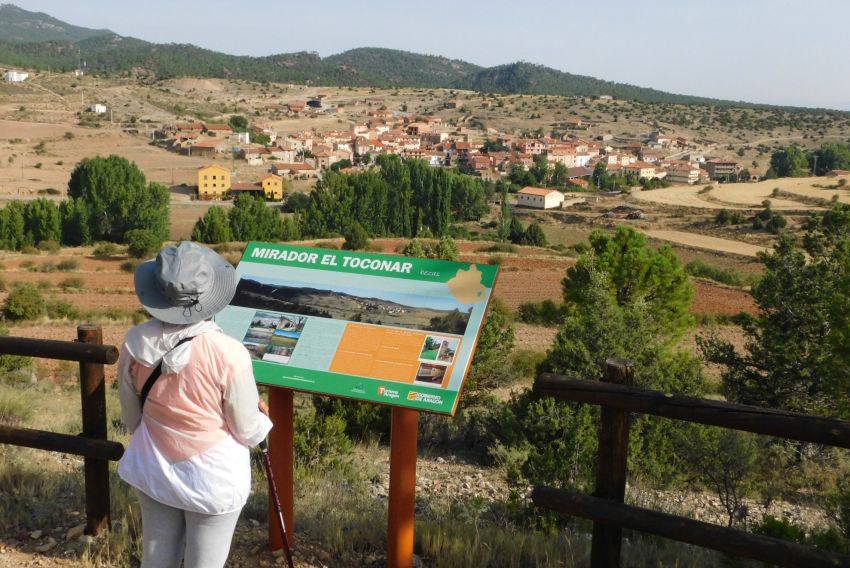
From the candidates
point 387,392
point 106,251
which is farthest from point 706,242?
point 387,392

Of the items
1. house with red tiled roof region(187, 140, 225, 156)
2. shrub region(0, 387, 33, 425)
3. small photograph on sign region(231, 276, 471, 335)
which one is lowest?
shrub region(0, 387, 33, 425)

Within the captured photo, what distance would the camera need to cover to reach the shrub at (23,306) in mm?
25938

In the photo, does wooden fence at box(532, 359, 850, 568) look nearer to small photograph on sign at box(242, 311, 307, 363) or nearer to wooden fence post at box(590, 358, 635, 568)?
wooden fence post at box(590, 358, 635, 568)

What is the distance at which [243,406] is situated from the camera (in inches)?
111

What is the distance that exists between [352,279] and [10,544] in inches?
98.0

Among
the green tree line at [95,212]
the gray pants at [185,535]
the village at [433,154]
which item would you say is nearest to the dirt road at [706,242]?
the village at [433,154]

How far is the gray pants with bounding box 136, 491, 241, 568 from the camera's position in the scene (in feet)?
9.63

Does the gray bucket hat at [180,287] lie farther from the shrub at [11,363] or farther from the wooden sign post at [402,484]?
the shrub at [11,363]

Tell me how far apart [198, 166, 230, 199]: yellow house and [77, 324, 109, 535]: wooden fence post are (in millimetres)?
68813

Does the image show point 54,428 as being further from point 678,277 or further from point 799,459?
point 678,277

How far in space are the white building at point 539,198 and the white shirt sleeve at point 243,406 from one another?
241ft

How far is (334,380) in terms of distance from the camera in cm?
368

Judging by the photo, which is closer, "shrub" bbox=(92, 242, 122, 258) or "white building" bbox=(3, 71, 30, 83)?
"shrub" bbox=(92, 242, 122, 258)

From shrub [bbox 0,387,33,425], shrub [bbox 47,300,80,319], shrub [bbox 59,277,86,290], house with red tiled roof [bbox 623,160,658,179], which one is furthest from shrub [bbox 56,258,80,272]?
house with red tiled roof [bbox 623,160,658,179]
